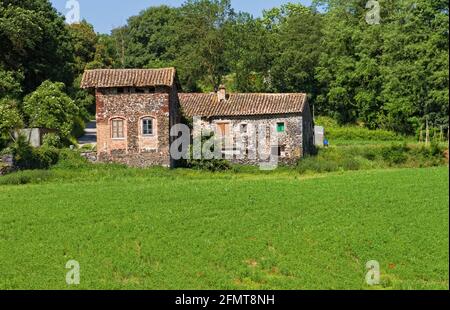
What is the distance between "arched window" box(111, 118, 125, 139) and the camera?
1652 inches

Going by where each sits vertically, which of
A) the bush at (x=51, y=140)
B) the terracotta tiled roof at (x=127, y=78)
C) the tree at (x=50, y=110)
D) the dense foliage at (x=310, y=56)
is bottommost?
the bush at (x=51, y=140)

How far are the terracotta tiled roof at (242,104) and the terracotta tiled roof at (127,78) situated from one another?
501cm

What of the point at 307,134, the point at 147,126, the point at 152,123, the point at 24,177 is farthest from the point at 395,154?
the point at 24,177

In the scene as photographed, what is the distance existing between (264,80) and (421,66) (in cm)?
2630

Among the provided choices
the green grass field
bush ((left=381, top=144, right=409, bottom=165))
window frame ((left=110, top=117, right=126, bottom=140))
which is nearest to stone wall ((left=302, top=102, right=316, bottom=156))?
bush ((left=381, top=144, right=409, bottom=165))

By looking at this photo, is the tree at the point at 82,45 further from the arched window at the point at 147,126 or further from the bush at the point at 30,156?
the bush at the point at 30,156

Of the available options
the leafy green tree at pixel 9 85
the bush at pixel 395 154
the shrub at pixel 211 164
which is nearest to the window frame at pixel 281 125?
the shrub at pixel 211 164

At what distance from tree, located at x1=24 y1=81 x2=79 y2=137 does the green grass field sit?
15.4 m

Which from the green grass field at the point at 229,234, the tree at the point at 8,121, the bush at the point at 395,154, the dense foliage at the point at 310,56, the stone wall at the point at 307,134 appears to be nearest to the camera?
the green grass field at the point at 229,234

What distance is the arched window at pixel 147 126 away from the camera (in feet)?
137

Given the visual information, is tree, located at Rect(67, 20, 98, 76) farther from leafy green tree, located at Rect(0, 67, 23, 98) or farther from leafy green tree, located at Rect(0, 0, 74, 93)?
leafy green tree, located at Rect(0, 67, 23, 98)

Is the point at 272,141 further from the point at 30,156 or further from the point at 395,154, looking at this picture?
the point at 30,156

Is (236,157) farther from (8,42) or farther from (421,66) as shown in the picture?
(8,42)
